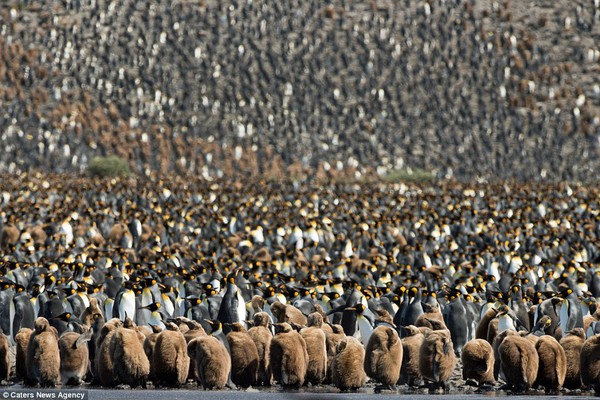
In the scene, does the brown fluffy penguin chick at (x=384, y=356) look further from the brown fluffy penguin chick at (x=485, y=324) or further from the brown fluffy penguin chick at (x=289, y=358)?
the brown fluffy penguin chick at (x=485, y=324)

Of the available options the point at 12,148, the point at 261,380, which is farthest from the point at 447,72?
the point at 261,380

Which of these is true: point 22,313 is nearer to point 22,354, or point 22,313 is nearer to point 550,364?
point 22,354

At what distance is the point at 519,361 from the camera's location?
1377 centimetres

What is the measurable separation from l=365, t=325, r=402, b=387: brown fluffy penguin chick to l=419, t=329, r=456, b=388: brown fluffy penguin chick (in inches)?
12.5

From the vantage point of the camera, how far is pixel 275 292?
19.3 metres

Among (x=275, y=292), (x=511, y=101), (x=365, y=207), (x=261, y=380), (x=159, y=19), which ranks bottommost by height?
(x=261, y=380)

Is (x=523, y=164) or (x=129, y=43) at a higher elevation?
(x=129, y=43)

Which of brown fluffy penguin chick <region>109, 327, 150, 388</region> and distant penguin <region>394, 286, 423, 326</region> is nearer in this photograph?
brown fluffy penguin chick <region>109, 327, 150, 388</region>

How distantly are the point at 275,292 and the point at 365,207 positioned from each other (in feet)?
67.3

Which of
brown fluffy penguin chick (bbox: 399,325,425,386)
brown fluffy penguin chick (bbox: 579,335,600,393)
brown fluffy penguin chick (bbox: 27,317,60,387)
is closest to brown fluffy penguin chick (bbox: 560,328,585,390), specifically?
brown fluffy penguin chick (bbox: 579,335,600,393)

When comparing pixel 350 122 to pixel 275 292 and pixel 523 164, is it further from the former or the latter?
pixel 275 292

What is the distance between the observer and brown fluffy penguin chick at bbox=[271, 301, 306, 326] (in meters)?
16.4

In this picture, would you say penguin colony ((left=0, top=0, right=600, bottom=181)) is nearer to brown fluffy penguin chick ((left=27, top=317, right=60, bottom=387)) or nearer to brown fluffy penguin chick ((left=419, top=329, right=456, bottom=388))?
brown fluffy penguin chick ((left=27, top=317, right=60, bottom=387))

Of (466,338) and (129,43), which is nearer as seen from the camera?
(466,338)
